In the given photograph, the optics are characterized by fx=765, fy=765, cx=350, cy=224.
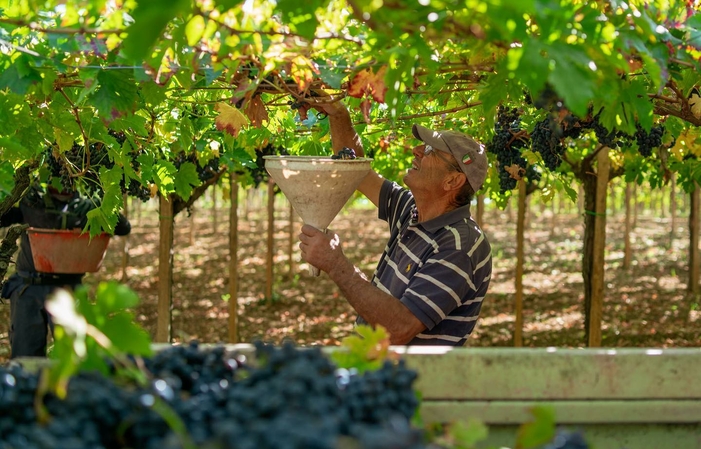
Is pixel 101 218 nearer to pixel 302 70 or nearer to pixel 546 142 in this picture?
pixel 302 70

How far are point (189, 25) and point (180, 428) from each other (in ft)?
3.34

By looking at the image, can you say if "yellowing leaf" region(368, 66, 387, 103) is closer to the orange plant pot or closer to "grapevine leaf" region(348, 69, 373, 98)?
"grapevine leaf" region(348, 69, 373, 98)

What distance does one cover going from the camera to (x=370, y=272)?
43.7ft

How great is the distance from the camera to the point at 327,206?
314cm

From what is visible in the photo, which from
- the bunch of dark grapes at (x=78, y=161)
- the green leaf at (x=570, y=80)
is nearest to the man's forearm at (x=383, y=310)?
the green leaf at (x=570, y=80)

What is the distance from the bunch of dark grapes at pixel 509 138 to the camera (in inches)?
183

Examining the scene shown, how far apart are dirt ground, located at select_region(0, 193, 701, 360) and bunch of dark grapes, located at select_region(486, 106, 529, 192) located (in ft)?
13.7

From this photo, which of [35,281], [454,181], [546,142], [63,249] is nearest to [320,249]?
[454,181]

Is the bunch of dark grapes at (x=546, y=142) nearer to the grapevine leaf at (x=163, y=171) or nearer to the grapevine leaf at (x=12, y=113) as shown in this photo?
the grapevine leaf at (x=163, y=171)

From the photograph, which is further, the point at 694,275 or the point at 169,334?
the point at 694,275

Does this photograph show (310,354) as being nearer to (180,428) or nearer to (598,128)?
(180,428)

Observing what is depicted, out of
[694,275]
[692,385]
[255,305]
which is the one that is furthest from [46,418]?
[694,275]

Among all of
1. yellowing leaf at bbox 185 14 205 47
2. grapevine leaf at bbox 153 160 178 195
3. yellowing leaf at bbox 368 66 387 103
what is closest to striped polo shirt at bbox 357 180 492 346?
yellowing leaf at bbox 368 66 387 103

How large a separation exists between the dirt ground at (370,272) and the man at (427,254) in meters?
5.24
